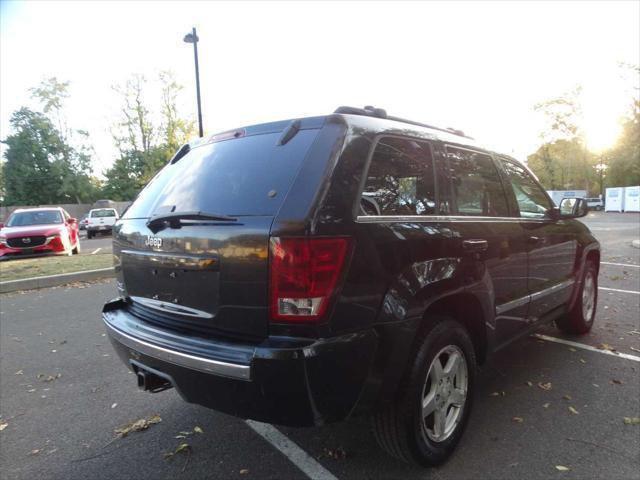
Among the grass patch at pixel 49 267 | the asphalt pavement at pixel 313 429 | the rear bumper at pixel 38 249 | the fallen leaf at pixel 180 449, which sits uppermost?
the rear bumper at pixel 38 249

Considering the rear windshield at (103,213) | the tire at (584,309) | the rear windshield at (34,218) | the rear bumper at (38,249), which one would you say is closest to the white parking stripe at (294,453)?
the tire at (584,309)

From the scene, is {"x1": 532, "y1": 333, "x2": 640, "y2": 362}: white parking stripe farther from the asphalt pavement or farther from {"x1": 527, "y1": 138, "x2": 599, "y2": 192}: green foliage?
{"x1": 527, "y1": 138, "x2": 599, "y2": 192}: green foliage

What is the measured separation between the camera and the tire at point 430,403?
2371mm

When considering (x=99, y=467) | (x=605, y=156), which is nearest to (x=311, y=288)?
(x=99, y=467)

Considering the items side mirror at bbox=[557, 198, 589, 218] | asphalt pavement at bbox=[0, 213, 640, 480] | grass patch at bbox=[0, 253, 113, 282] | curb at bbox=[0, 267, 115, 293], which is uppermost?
side mirror at bbox=[557, 198, 589, 218]

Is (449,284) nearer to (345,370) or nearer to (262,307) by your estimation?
(345,370)

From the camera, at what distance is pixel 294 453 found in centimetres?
277

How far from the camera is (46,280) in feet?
27.8

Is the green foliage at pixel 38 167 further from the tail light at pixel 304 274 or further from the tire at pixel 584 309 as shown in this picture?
the tail light at pixel 304 274

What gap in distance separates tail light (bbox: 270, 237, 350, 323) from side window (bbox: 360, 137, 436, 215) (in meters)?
0.31

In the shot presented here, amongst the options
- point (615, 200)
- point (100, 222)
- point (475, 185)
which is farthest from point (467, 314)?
point (615, 200)

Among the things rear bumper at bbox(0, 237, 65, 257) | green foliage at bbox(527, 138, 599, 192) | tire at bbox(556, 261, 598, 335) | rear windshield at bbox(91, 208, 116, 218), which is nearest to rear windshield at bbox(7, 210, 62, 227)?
rear bumper at bbox(0, 237, 65, 257)

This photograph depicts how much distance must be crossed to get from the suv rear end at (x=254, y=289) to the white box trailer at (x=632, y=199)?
4655 cm

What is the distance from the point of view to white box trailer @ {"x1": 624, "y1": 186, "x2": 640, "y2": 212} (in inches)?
1570
